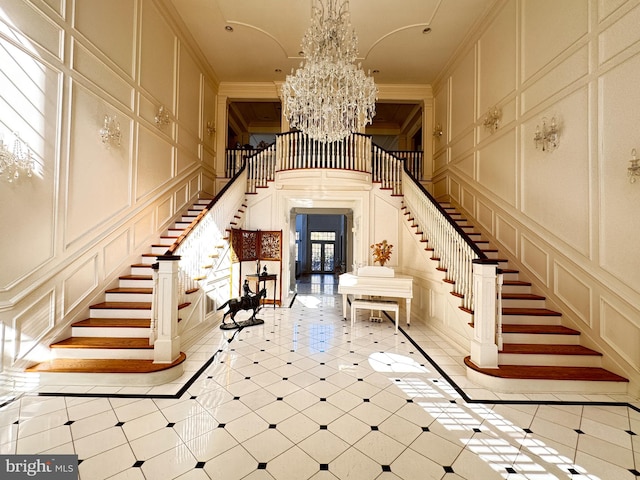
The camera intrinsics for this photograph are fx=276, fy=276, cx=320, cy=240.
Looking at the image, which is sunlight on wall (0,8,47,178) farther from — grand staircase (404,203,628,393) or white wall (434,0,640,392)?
white wall (434,0,640,392)

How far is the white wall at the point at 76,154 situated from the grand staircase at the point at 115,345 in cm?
18

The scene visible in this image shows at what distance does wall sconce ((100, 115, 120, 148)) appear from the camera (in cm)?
380

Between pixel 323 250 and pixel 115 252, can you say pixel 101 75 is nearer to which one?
pixel 115 252

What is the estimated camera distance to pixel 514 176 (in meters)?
4.53

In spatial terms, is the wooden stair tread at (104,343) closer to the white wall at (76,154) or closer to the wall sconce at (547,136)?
the white wall at (76,154)

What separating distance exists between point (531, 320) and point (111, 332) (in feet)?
17.8

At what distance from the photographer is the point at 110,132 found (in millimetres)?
3883

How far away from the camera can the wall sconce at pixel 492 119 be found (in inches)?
195

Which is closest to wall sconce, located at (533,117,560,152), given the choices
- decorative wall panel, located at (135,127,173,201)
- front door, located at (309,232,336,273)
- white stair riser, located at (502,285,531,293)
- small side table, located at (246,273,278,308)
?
white stair riser, located at (502,285,531,293)

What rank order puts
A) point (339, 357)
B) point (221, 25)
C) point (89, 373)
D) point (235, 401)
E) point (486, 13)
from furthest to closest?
1. point (221, 25)
2. point (486, 13)
3. point (339, 357)
4. point (89, 373)
5. point (235, 401)

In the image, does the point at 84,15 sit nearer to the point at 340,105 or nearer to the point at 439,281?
the point at 340,105

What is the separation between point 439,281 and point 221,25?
263 inches

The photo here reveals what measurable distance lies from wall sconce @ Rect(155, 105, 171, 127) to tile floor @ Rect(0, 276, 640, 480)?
4.23 meters

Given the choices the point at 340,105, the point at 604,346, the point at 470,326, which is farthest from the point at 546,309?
the point at 340,105
